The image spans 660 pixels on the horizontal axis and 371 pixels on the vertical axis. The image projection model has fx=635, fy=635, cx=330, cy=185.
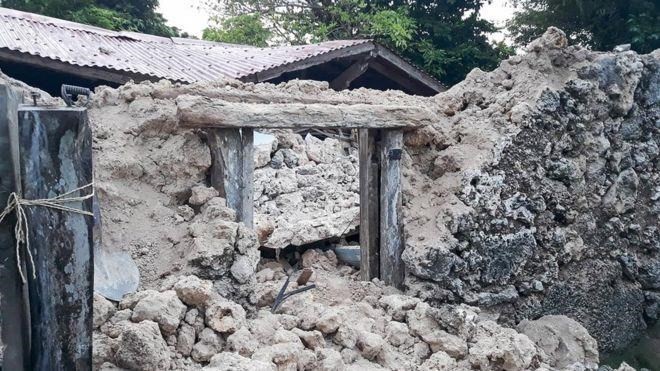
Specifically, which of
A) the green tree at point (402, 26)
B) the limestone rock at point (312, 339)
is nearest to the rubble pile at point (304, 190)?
the limestone rock at point (312, 339)

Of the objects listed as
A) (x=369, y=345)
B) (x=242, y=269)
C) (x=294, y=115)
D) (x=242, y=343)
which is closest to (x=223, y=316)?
(x=242, y=343)

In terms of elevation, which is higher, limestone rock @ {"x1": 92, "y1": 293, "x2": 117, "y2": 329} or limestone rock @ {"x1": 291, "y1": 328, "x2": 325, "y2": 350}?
limestone rock @ {"x1": 92, "y1": 293, "x2": 117, "y2": 329}

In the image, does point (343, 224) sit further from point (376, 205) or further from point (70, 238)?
point (70, 238)

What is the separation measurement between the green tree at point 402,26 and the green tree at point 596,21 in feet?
2.57

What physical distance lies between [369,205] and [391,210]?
7.4 inches

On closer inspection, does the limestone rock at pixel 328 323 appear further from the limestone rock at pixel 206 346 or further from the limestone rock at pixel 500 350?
the limestone rock at pixel 500 350

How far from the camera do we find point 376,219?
5176mm

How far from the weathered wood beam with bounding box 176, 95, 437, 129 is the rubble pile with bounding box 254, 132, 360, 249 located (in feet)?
3.93

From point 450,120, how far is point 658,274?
2.57 metres

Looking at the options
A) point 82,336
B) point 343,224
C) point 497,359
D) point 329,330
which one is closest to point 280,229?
point 343,224

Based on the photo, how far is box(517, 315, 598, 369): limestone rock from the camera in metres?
4.63

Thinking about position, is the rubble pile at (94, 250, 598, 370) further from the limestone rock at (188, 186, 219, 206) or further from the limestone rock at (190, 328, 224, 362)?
the limestone rock at (188, 186, 219, 206)

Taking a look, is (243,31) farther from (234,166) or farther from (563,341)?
(563,341)

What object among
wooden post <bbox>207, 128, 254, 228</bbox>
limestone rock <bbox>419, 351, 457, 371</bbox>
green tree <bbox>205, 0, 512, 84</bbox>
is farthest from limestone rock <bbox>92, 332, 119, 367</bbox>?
green tree <bbox>205, 0, 512, 84</bbox>
